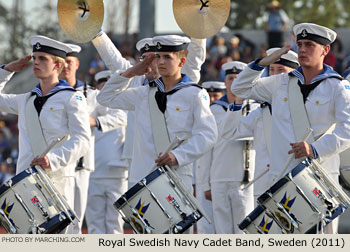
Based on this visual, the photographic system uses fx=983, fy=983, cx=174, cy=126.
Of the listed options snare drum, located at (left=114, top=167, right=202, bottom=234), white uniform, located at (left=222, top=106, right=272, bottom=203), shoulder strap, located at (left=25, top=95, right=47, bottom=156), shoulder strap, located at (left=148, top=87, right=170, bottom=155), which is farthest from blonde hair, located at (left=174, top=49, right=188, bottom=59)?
white uniform, located at (left=222, top=106, right=272, bottom=203)

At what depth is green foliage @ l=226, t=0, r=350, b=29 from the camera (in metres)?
31.2

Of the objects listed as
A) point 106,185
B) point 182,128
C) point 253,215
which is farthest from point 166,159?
point 106,185

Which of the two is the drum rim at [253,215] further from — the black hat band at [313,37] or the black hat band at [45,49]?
the black hat band at [45,49]

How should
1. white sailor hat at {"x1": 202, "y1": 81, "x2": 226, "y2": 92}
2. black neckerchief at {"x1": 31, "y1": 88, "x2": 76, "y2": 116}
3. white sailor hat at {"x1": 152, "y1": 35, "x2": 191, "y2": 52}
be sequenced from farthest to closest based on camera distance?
white sailor hat at {"x1": 202, "y1": 81, "x2": 226, "y2": 92}
black neckerchief at {"x1": 31, "y1": 88, "x2": 76, "y2": 116}
white sailor hat at {"x1": 152, "y1": 35, "x2": 191, "y2": 52}

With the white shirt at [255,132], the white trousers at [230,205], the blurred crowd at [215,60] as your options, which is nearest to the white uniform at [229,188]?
the white trousers at [230,205]

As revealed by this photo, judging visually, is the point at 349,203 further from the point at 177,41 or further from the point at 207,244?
the point at 177,41

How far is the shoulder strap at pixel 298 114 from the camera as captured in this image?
27.1ft

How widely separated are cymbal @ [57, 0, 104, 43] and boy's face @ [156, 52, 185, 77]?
2.78 feet

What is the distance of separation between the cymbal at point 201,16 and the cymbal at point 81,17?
789 mm

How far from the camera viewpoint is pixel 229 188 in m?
11.0

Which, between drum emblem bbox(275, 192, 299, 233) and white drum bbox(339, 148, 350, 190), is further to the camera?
white drum bbox(339, 148, 350, 190)

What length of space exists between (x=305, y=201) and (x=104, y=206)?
15.3ft

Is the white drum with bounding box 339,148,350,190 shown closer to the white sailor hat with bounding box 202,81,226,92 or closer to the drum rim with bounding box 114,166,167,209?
the drum rim with bounding box 114,166,167,209

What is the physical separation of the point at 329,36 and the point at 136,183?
208 cm
